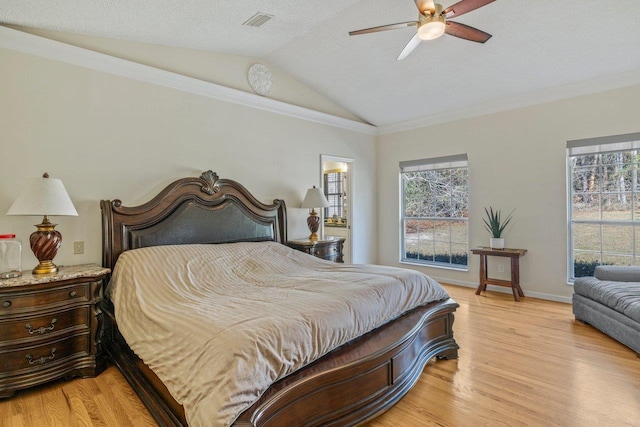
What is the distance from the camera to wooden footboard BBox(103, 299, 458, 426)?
5.32 ft

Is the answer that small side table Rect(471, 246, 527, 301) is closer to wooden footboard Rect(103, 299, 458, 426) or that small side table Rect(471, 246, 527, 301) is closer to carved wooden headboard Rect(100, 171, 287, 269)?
wooden footboard Rect(103, 299, 458, 426)

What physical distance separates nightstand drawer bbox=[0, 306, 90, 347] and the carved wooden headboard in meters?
0.62

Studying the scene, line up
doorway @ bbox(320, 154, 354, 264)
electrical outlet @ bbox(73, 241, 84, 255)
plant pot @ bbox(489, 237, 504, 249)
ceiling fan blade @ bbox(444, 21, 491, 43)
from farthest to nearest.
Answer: doorway @ bbox(320, 154, 354, 264), plant pot @ bbox(489, 237, 504, 249), electrical outlet @ bbox(73, 241, 84, 255), ceiling fan blade @ bbox(444, 21, 491, 43)

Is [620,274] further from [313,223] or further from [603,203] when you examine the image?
[313,223]

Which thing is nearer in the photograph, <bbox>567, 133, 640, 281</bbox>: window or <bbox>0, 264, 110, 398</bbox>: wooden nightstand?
<bbox>0, 264, 110, 398</bbox>: wooden nightstand

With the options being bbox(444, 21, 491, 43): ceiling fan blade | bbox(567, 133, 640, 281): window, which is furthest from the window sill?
bbox(444, 21, 491, 43): ceiling fan blade

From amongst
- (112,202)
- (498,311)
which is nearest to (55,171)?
(112,202)

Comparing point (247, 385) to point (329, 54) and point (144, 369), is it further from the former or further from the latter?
point (329, 54)

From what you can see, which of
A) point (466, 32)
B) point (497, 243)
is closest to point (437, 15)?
point (466, 32)

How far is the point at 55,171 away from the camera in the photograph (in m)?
3.00

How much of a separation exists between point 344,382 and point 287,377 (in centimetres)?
36

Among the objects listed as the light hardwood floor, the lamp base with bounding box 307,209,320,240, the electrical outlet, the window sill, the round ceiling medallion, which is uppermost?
the round ceiling medallion

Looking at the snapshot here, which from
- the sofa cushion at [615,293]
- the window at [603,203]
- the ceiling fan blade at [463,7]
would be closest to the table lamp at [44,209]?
the ceiling fan blade at [463,7]

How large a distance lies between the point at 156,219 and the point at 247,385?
249cm
